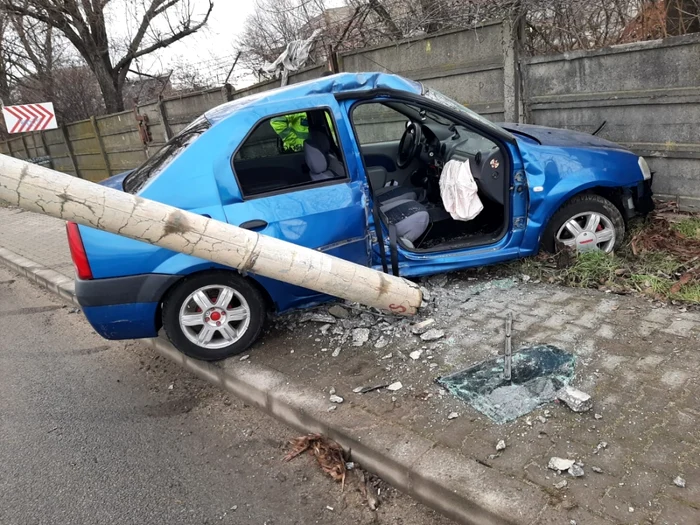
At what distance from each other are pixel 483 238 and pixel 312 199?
156 centimetres

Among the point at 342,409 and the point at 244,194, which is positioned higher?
the point at 244,194

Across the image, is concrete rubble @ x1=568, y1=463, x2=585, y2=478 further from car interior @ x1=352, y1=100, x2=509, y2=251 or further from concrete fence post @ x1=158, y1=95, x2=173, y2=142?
concrete fence post @ x1=158, y1=95, x2=173, y2=142

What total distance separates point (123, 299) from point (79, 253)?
1.35 ft

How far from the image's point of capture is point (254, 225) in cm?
353

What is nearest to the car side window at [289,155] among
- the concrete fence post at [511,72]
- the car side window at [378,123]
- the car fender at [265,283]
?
the car fender at [265,283]

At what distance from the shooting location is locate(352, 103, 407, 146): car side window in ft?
24.0

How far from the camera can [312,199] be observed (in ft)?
12.1

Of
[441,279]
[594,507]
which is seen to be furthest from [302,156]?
[594,507]

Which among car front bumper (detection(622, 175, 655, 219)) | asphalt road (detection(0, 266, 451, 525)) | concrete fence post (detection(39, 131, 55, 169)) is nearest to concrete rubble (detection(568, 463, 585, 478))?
asphalt road (detection(0, 266, 451, 525))

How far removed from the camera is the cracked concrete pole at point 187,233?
2.70 m

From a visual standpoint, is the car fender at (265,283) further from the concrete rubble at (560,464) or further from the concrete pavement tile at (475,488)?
the concrete rubble at (560,464)

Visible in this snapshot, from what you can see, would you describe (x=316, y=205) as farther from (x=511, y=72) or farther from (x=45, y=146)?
(x=45, y=146)

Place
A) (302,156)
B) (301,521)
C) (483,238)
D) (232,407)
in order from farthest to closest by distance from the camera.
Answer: (483,238) < (302,156) < (232,407) < (301,521)

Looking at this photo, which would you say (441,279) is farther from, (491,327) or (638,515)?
(638,515)
